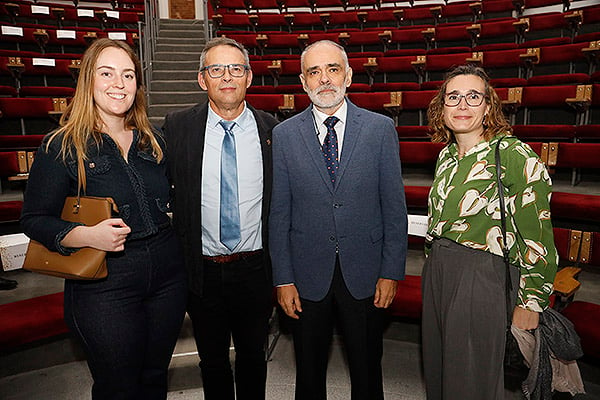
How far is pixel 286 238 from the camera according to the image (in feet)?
3.75

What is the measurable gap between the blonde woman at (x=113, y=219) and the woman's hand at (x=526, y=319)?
0.81m

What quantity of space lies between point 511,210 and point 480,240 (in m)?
0.10

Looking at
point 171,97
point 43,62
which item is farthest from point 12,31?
point 171,97

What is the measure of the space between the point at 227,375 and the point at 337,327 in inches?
32.7

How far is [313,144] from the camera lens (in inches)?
44.1

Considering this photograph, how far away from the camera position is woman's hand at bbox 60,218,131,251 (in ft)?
2.81

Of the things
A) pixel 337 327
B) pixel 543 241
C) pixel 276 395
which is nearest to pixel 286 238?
pixel 543 241

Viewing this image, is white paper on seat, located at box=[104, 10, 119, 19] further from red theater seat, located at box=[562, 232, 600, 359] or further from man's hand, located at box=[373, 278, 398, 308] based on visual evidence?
red theater seat, located at box=[562, 232, 600, 359]

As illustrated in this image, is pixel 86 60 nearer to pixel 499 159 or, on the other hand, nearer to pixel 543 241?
pixel 499 159

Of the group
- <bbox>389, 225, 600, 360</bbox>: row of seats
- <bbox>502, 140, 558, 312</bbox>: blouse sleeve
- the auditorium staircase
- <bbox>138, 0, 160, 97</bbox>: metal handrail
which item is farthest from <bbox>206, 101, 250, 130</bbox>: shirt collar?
<bbox>138, 0, 160, 97</bbox>: metal handrail

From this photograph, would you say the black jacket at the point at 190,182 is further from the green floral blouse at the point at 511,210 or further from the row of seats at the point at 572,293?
the row of seats at the point at 572,293

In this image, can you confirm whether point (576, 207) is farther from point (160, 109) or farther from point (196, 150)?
point (160, 109)

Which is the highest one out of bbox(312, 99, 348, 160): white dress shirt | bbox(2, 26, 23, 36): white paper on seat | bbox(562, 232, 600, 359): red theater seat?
bbox(2, 26, 23, 36): white paper on seat

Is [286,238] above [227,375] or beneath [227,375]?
above
